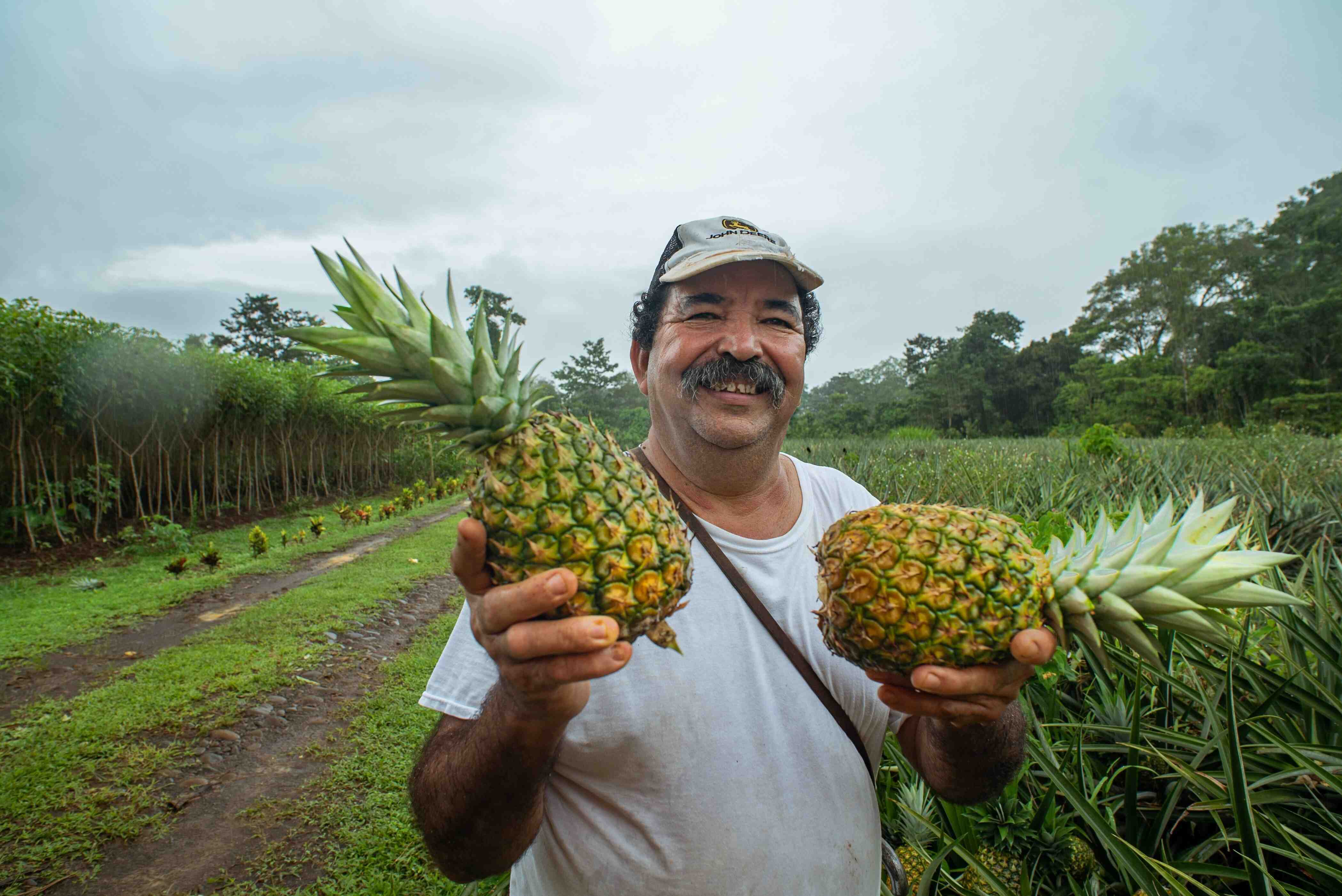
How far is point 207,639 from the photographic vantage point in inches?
366

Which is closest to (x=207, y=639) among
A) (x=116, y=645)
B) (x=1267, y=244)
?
(x=116, y=645)

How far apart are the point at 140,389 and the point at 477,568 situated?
2264 centimetres

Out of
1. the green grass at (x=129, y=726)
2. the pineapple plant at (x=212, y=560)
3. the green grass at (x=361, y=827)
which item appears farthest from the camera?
the pineapple plant at (x=212, y=560)

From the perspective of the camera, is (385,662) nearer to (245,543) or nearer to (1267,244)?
(245,543)

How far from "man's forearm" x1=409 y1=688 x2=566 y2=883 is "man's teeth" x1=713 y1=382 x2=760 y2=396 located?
5.50 ft

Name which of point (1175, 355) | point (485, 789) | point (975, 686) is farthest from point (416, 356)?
point (1175, 355)

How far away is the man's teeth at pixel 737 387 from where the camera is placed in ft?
10.3

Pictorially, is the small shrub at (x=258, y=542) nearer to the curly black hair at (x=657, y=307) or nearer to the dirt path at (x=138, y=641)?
the dirt path at (x=138, y=641)

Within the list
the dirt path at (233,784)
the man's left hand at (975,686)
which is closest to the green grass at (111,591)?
the dirt path at (233,784)

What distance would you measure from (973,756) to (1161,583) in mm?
1004

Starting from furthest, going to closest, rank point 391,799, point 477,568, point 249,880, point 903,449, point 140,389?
point 140,389
point 903,449
point 391,799
point 249,880
point 477,568

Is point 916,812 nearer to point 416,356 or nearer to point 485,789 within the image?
point 485,789

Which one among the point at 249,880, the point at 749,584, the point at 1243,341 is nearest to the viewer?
the point at 749,584

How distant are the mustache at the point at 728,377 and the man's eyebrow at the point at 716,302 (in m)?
0.34
